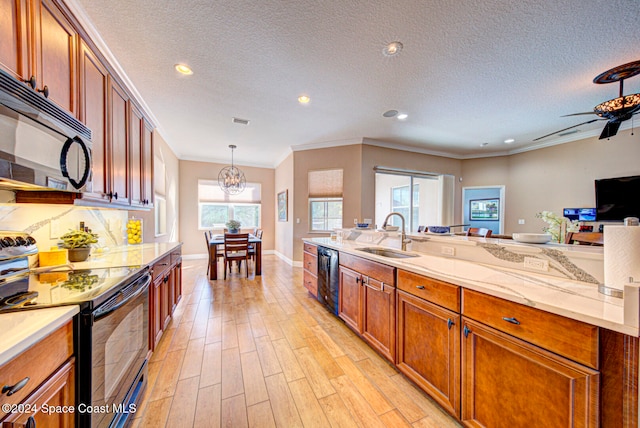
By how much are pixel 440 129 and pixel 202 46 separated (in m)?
4.07

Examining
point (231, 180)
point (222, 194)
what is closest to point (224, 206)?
point (222, 194)

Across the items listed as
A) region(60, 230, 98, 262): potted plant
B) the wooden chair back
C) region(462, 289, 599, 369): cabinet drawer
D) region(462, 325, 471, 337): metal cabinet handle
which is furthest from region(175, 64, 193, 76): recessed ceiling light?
the wooden chair back

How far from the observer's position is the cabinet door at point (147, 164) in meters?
2.79

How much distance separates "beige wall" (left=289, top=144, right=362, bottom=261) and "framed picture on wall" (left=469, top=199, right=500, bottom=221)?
3491 mm

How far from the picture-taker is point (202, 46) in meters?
2.12

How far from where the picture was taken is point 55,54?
4.52 ft

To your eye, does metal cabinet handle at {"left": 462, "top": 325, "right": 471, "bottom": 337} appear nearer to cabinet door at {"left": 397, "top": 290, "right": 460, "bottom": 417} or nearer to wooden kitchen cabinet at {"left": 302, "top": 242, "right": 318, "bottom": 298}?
cabinet door at {"left": 397, "top": 290, "right": 460, "bottom": 417}

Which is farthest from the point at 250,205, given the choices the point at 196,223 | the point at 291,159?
the point at 291,159

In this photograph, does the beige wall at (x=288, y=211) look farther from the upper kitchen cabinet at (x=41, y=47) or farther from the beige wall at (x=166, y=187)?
the upper kitchen cabinet at (x=41, y=47)

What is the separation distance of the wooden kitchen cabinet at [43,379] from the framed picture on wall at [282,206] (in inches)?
203

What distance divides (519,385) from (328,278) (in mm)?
1945

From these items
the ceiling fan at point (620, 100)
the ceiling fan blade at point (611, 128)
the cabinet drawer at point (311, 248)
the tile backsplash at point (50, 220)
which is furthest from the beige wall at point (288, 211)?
the ceiling fan blade at point (611, 128)

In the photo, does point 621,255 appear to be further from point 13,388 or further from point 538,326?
point 13,388

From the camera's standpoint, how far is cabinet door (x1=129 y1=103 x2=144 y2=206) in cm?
243
